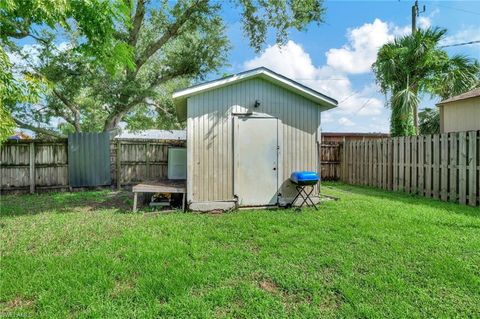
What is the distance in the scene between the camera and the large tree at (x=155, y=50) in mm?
9828

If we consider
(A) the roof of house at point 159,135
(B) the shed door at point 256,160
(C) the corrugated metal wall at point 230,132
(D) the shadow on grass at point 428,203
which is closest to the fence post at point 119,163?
(C) the corrugated metal wall at point 230,132

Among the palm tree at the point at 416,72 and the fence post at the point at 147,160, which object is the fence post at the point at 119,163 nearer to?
the fence post at the point at 147,160

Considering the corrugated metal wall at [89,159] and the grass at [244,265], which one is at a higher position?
the corrugated metal wall at [89,159]

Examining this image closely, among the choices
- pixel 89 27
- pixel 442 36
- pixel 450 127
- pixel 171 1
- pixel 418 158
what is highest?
pixel 171 1

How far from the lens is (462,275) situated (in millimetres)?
2971

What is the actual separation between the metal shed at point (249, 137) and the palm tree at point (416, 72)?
4.04 metres

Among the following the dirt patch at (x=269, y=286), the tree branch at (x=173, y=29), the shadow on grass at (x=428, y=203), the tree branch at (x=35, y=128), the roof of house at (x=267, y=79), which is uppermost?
the tree branch at (x=173, y=29)

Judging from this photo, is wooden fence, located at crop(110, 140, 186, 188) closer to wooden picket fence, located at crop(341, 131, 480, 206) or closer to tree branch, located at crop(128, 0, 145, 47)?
tree branch, located at crop(128, 0, 145, 47)

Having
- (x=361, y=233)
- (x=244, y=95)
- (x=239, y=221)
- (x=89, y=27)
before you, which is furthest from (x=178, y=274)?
(x=89, y=27)

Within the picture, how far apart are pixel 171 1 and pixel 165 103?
4927 millimetres

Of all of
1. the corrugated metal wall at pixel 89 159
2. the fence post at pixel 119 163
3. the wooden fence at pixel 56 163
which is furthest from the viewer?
the fence post at pixel 119 163

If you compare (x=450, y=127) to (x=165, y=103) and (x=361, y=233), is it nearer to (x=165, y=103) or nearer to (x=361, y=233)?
(x=361, y=233)

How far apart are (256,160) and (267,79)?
1.92 meters

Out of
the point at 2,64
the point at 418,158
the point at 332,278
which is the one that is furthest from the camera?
the point at 418,158
